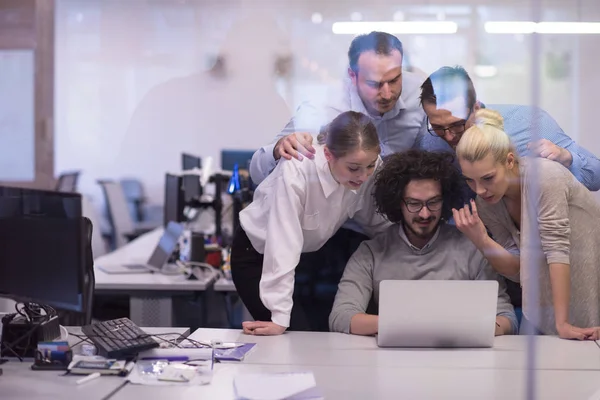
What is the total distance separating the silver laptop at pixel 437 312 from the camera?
2.19m

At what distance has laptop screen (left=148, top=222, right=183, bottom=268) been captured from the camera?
12.6 ft

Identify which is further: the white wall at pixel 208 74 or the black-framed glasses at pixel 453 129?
the white wall at pixel 208 74

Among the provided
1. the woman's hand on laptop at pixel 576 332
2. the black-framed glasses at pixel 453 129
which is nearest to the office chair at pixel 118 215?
the black-framed glasses at pixel 453 129

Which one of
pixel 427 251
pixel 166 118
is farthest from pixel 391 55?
pixel 166 118

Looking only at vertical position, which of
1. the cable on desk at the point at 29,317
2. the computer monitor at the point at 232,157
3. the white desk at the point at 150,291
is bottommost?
the white desk at the point at 150,291

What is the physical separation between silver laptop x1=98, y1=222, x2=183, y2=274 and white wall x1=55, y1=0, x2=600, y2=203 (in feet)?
2.28

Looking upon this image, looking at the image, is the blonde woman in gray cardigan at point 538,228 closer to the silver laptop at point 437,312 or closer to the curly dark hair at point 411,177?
the curly dark hair at point 411,177

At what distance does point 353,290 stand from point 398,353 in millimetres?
A: 424

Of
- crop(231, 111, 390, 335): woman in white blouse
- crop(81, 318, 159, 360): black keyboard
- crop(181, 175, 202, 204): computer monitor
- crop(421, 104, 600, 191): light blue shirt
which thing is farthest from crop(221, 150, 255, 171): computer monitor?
crop(81, 318, 159, 360): black keyboard

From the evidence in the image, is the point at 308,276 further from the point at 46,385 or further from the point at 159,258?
the point at 46,385

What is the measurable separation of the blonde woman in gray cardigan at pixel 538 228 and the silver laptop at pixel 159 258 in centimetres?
178

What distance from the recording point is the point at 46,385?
6.11 feet

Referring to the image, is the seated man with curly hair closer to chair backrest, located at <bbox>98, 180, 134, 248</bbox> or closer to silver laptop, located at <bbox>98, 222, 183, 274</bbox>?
silver laptop, located at <bbox>98, 222, 183, 274</bbox>

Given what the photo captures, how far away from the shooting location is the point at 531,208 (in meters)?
2.45
